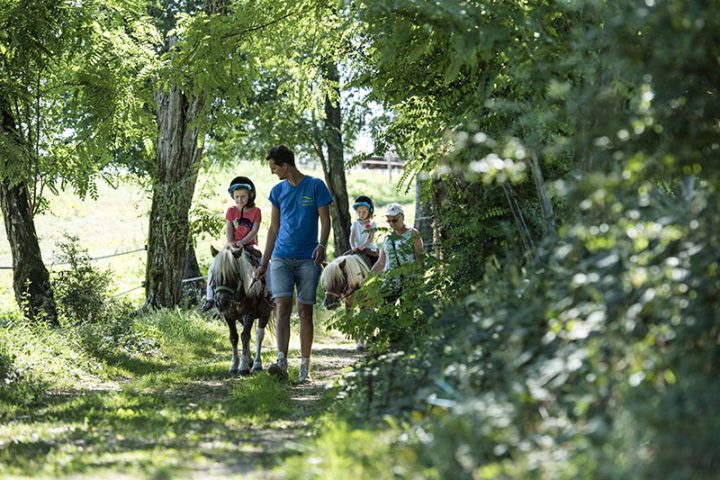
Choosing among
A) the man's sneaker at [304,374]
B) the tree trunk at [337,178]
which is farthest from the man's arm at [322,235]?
the tree trunk at [337,178]

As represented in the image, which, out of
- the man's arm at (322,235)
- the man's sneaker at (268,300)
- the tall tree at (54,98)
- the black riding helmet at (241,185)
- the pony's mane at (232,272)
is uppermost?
the tall tree at (54,98)

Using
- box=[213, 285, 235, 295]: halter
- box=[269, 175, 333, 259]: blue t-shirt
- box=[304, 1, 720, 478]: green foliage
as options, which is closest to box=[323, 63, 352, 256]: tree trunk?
box=[213, 285, 235, 295]: halter

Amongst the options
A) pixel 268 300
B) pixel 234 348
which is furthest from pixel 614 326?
pixel 234 348

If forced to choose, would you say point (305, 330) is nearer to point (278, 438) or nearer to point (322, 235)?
point (322, 235)

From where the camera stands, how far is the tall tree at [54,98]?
1344 centimetres

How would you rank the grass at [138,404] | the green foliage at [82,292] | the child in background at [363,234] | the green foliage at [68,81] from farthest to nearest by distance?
the green foliage at [82,292]
the child in background at [363,234]
the green foliage at [68,81]
the grass at [138,404]

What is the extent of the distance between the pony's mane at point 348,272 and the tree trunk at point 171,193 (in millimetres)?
4235

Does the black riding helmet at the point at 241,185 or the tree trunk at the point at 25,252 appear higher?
the black riding helmet at the point at 241,185

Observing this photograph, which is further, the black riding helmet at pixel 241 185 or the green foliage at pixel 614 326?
the black riding helmet at pixel 241 185

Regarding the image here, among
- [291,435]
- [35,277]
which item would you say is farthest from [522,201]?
[35,277]

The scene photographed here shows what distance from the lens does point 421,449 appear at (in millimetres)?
4922

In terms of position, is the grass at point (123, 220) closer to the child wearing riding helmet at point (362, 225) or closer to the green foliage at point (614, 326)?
the child wearing riding helmet at point (362, 225)

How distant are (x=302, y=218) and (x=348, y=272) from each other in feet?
10.6

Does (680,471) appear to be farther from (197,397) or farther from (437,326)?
(197,397)
